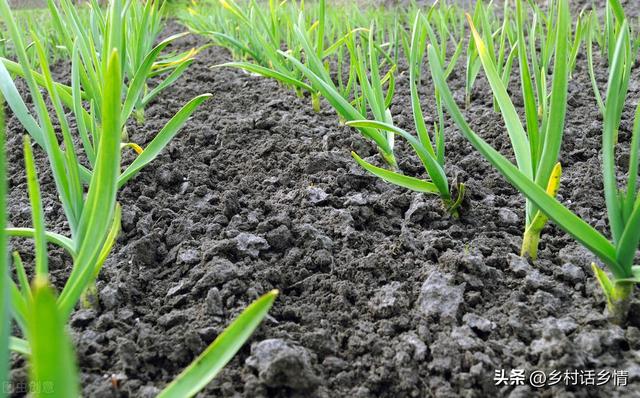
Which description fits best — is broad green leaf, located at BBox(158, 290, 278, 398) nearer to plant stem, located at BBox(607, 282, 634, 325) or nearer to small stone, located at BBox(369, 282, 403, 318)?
small stone, located at BBox(369, 282, 403, 318)

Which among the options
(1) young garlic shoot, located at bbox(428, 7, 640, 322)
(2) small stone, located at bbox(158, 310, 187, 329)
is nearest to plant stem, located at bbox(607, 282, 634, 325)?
(1) young garlic shoot, located at bbox(428, 7, 640, 322)

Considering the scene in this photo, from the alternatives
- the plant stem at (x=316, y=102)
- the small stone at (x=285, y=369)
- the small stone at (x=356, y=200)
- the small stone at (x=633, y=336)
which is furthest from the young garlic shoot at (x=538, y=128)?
the plant stem at (x=316, y=102)

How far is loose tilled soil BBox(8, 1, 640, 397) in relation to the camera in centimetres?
75

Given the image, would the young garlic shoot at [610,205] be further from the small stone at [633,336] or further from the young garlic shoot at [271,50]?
the young garlic shoot at [271,50]

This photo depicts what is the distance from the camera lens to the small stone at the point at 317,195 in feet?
3.89

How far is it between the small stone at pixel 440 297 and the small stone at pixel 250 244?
315 millimetres

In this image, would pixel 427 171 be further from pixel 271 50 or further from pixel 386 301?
pixel 271 50

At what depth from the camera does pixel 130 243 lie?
1.07 meters

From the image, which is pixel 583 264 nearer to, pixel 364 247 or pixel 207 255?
pixel 364 247

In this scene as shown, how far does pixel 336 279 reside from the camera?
3.14ft

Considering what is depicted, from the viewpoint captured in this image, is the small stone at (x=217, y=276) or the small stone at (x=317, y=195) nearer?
the small stone at (x=217, y=276)

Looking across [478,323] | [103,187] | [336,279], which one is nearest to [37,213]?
[103,187]

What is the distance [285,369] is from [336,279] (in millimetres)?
267

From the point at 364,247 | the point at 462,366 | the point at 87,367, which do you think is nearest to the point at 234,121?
the point at 364,247
